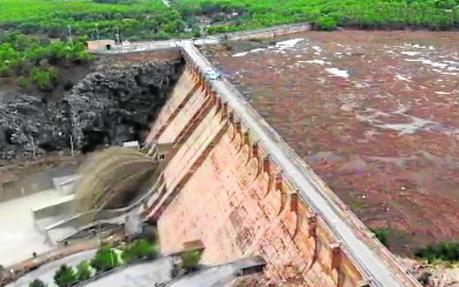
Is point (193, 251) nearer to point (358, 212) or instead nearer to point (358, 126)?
point (358, 212)

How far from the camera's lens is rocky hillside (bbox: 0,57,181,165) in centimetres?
3756

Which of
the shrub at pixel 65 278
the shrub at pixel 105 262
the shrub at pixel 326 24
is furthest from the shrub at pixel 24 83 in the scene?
the shrub at pixel 326 24

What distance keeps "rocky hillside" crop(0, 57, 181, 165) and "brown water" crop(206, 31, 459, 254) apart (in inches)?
191

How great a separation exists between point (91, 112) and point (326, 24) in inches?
886

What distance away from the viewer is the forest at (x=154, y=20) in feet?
138

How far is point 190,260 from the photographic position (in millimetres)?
21391

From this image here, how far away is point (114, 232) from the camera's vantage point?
2912cm

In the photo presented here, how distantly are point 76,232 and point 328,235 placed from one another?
14188 mm

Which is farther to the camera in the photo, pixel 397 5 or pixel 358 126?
pixel 397 5

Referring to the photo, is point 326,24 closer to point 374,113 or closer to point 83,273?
point 374,113

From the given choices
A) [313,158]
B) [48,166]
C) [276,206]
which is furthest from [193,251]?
[48,166]

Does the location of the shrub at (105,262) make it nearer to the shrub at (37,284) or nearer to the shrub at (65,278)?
the shrub at (65,278)

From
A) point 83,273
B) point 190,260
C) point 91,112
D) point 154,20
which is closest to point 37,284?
point 83,273

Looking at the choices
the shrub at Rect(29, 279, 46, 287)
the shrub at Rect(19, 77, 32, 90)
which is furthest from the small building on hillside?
the shrub at Rect(29, 279, 46, 287)
